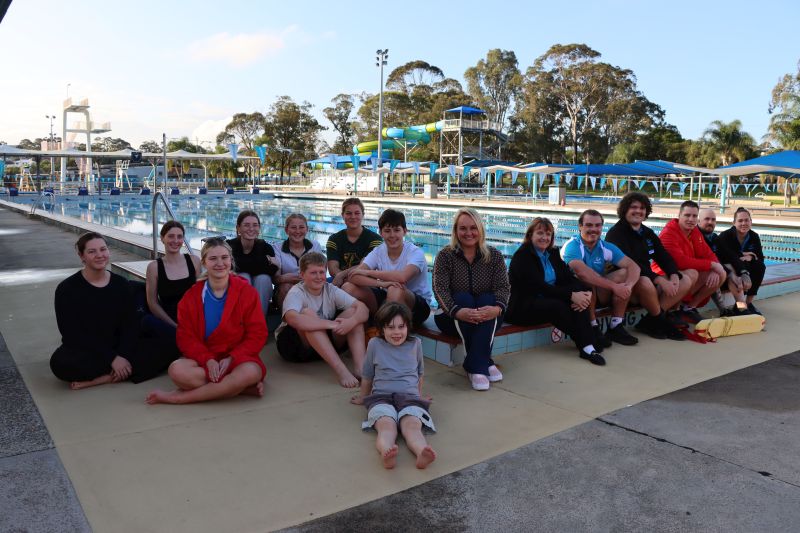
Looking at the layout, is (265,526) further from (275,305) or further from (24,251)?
(24,251)

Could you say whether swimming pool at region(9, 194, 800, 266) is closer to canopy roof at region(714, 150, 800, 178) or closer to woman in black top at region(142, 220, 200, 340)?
canopy roof at region(714, 150, 800, 178)

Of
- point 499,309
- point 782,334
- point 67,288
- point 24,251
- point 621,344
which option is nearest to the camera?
point 67,288

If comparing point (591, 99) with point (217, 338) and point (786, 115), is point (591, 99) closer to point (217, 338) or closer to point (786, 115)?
point (786, 115)

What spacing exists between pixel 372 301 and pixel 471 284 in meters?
0.76

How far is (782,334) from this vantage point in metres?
5.61

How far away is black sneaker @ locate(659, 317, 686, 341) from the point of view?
5313 mm

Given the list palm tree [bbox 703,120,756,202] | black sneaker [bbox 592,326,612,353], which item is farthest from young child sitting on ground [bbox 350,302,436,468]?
palm tree [bbox 703,120,756,202]

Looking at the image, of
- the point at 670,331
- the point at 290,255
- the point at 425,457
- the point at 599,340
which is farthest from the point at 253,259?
the point at 670,331

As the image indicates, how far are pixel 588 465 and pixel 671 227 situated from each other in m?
3.58

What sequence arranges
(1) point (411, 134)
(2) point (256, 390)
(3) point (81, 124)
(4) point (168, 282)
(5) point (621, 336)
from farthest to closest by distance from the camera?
1. (3) point (81, 124)
2. (1) point (411, 134)
3. (5) point (621, 336)
4. (4) point (168, 282)
5. (2) point (256, 390)

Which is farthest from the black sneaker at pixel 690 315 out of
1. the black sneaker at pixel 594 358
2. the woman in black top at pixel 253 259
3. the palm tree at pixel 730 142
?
the palm tree at pixel 730 142

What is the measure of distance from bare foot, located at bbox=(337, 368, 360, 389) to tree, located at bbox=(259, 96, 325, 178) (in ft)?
213

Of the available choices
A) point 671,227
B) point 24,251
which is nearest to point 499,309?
point 671,227

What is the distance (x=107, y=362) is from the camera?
12.7 feet
